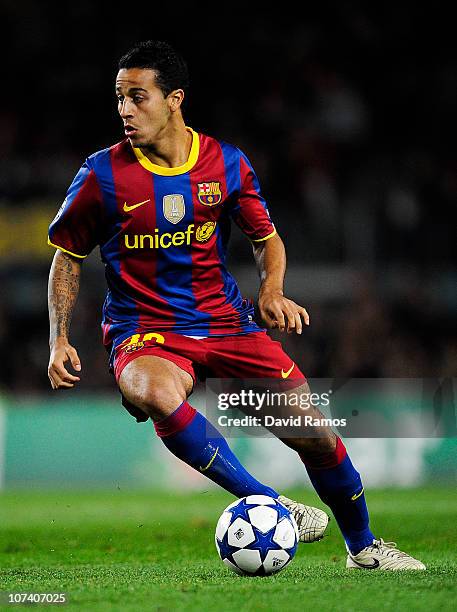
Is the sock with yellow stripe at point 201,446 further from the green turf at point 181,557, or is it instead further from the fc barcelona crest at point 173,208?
the fc barcelona crest at point 173,208

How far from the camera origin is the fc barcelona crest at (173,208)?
16.5 feet

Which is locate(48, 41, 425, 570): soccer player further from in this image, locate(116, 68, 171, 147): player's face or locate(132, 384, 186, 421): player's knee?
locate(132, 384, 186, 421): player's knee

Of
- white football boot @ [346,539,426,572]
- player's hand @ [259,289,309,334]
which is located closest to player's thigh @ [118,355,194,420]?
player's hand @ [259,289,309,334]

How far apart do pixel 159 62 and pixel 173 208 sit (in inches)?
26.3

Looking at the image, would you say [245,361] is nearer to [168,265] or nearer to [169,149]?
[168,265]

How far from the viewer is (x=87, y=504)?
9.09 m

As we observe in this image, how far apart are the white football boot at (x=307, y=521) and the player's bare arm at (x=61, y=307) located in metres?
1.23

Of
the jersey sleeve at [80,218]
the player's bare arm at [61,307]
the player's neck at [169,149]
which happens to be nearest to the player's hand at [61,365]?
the player's bare arm at [61,307]

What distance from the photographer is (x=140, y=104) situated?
4.99 m

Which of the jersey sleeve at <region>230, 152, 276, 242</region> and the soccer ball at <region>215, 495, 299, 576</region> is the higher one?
the jersey sleeve at <region>230, 152, 276, 242</region>

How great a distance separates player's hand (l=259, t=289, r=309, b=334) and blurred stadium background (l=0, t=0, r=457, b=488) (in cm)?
463

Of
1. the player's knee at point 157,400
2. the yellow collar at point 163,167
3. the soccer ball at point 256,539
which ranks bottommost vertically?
the soccer ball at point 256,539

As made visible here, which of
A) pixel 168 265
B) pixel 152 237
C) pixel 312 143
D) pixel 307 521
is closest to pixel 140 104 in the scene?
pixel 152 237

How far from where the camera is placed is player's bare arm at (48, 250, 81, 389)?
15.6 ft
